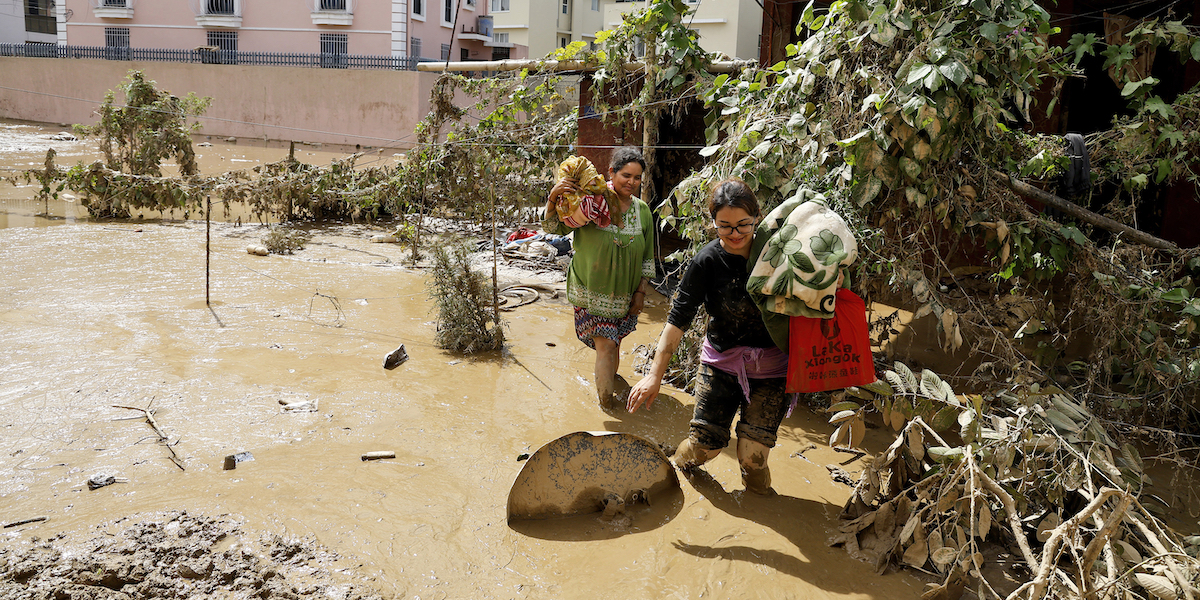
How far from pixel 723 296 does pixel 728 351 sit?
0.25m

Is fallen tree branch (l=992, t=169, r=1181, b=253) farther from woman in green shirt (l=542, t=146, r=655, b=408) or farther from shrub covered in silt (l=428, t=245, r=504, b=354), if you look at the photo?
shrub covered in silt (l=428, t=245, r=504, b=354)

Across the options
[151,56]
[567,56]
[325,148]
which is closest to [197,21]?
[151,56]

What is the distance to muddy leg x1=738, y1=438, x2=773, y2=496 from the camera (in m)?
3.26

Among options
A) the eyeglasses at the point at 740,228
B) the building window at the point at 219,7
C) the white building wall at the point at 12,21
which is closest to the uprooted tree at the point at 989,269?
the eyeglasses at the point at 740,228

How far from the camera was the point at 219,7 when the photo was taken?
28578 mm

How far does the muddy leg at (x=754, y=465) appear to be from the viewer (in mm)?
3256

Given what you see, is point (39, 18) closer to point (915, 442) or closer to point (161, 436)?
point (161, 436)

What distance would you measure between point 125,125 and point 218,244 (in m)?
3.27

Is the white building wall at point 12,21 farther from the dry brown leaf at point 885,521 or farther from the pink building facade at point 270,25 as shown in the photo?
the dry brown leaf at point 885,521

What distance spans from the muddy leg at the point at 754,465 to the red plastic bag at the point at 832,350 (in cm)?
42

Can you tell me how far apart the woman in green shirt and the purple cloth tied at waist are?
1248mm

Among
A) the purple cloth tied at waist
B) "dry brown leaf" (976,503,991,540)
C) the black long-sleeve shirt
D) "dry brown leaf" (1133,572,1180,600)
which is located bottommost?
"dry brown leaf" (1133,572,1180,600)

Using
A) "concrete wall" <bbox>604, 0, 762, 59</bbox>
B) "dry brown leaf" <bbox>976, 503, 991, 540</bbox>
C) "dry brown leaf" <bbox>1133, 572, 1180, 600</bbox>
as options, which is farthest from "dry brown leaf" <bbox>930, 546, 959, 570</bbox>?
"concrete wall" <bbox>604, 0, 762, 59</bbox>

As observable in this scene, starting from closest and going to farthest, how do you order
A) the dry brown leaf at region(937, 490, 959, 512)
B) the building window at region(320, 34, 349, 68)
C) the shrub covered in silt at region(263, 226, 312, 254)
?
the dry brown leaf at region(937, 490, 959, 512), the shrub covered in silt at region(263, 226, 312, 254), the building window at region(320, 34, 349, 68)
